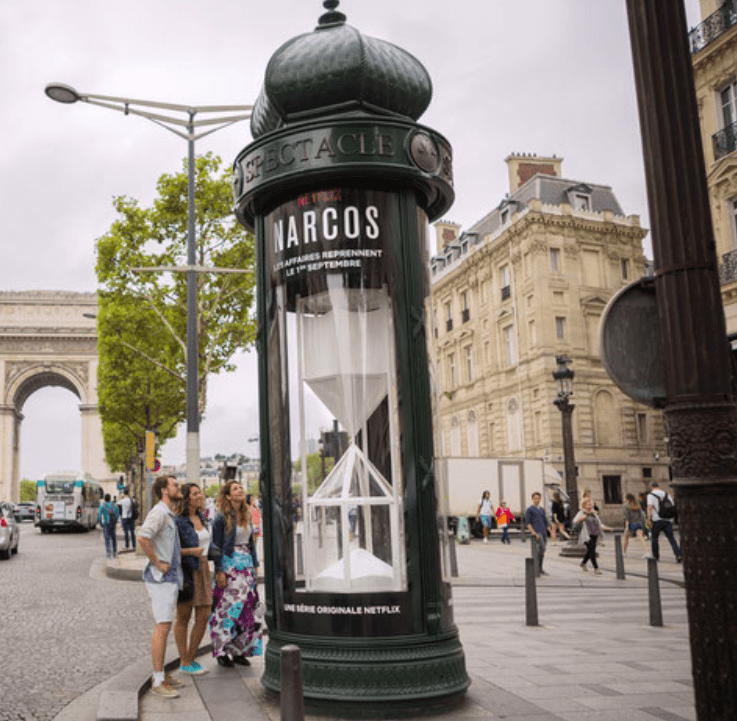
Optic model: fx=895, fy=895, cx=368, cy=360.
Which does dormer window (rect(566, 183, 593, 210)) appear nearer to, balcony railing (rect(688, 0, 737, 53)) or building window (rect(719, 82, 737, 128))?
balcony railing (rect(688, 0, 737, 53))

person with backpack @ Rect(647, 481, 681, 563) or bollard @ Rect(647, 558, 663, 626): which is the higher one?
person with backpack @ Rect(647, 481, 681, 563)

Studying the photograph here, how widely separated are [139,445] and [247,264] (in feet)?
64.8

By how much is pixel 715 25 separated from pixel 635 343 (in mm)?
21178

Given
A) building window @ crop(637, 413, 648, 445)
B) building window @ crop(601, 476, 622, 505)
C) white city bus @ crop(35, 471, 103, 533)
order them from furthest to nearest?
1. building window @ crop(637, 413, 648, 445)
2. white city bus @ crop(35, 471, 103, 533)
3. building window @ crop(601, 476, 622, 505)

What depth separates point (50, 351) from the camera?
7044 cm

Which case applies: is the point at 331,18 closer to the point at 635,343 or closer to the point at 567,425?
the point at 635,343

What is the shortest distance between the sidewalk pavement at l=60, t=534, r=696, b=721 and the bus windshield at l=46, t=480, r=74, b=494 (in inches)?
1360

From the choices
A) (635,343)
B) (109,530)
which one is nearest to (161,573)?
(635,343)

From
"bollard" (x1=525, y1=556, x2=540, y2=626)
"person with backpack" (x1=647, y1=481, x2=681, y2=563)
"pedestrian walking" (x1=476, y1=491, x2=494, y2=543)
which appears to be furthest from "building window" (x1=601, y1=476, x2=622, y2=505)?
"bollard" (x1=525, y1=556, x2=540, y2=626)

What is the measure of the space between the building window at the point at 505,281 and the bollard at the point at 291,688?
42.2 meters

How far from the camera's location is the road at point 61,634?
6984 millimetres

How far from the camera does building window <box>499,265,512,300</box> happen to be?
45.3m

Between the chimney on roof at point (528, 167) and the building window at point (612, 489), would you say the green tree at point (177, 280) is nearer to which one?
the building window at point (612, 489)

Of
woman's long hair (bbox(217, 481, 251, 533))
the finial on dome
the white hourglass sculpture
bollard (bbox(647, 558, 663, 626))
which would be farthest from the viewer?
bollard (bbox(647, 558, 663, 626))
